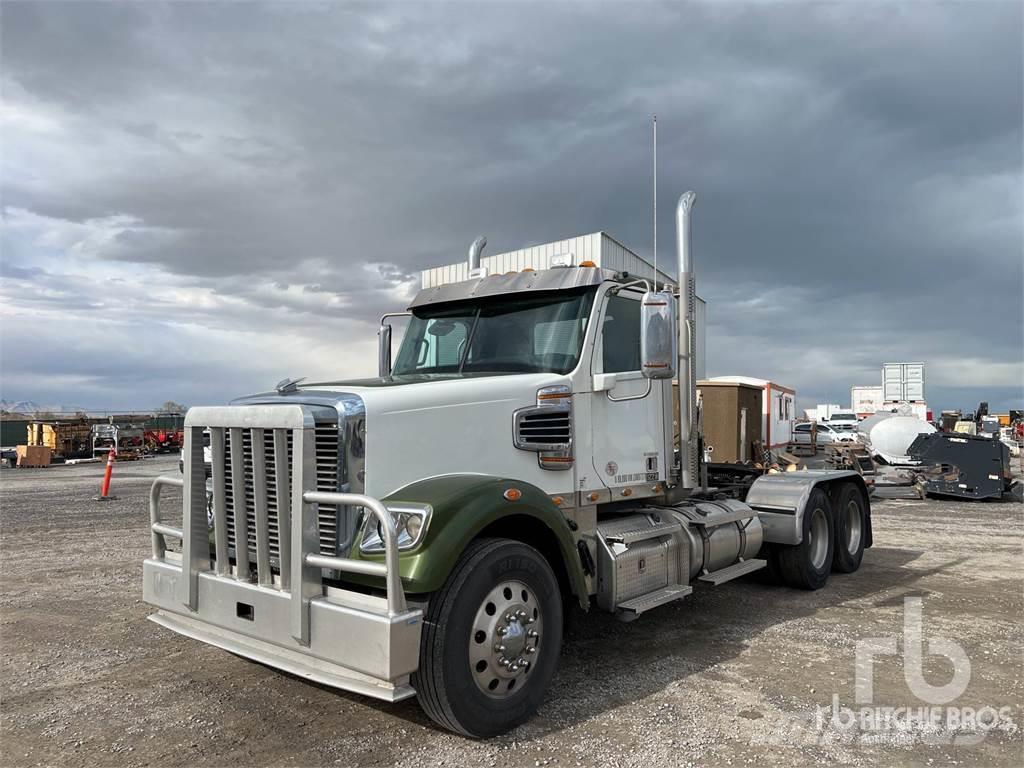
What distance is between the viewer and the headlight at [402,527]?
376 cm

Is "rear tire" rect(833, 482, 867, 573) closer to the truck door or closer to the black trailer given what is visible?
the truck door

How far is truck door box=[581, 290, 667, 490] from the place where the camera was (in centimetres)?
528

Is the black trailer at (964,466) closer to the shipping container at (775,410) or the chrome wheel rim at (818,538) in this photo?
the shipping container at (775,410)

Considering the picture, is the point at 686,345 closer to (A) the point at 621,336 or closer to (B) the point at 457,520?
(A) the point at 621,336

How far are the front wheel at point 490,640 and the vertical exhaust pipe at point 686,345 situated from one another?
2.19m

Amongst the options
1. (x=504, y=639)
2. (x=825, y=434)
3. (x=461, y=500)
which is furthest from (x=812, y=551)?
(x=825, y=434)

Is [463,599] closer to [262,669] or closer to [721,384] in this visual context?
[262,669]

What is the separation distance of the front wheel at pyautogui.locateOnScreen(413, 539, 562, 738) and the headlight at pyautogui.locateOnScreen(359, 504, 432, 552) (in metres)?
0.29

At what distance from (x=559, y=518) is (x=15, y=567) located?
7.48 metres

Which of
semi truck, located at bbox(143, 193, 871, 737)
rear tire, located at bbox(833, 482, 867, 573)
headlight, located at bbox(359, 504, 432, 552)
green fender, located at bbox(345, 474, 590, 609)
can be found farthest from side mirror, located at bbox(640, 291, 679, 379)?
rear tire, located at bbox(833, 482, 867, 573)

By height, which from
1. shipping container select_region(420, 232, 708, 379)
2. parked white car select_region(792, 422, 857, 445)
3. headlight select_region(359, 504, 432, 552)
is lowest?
parked white car select_region(792, 422, 857, 445)

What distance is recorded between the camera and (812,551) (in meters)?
7.70

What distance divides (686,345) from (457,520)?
3055 mm

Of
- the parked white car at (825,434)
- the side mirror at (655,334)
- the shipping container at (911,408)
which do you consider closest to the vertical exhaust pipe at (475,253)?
the side mirror at (655,334)
